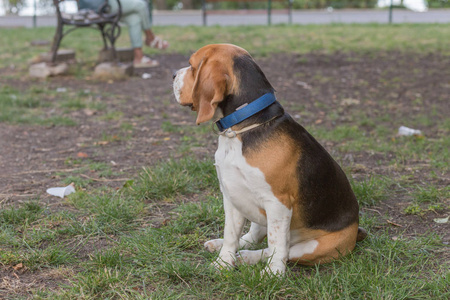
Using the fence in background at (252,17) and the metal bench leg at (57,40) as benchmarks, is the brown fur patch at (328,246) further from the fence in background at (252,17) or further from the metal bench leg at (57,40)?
the fence in background at (252,17)

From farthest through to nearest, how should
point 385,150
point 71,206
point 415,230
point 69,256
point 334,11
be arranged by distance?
point 334,11 → point 385,150 → point 71,206 → point 415,230 → point 69,256

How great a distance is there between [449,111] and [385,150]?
7.39 ft

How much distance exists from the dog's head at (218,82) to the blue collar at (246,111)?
38mm

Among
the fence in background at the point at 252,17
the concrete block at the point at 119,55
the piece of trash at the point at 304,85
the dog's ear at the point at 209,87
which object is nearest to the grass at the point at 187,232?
the dog's ear at the point at 209,87

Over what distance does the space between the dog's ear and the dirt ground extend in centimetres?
177

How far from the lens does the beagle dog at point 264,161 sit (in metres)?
2.75

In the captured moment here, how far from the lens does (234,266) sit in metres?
3.02

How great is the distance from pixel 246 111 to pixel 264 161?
0.29 metres

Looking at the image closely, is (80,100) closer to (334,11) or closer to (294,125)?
(294,125)

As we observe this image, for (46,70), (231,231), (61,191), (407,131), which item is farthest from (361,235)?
(46,70)

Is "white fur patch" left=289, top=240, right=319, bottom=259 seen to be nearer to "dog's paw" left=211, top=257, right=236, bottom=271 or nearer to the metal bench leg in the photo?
"dog's paw" left=211, top=257, right=236, bottom=271

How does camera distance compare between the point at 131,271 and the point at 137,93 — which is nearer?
the point at 131,271

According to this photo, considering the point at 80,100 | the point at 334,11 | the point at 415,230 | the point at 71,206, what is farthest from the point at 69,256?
the point at 334,11

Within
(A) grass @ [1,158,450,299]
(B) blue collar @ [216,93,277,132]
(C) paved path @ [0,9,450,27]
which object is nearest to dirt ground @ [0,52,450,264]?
(A) grass @ [1,158,450,299]
